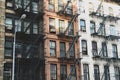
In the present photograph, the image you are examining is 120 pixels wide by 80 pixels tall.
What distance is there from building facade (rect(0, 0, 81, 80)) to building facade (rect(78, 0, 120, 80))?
1.71 m

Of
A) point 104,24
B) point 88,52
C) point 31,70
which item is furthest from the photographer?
point 104,24

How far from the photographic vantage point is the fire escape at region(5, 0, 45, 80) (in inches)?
1319

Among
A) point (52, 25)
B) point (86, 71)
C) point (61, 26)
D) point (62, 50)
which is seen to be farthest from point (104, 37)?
point (52, 25)

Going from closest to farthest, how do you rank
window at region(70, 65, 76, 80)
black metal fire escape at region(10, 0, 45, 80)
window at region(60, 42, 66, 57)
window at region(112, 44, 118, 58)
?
black metal fire escape at region(10, 0, 45, 80) < window at region(70, 65, 76, 80) < window at region(60, 42, 66, 57) < window at region(112, 44, 118, 58)

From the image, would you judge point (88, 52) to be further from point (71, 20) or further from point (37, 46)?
point (37, 46)

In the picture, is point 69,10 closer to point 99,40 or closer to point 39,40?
point 99,40

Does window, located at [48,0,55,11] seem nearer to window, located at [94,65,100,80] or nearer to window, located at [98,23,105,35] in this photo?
window, located at [98,23,105,35]

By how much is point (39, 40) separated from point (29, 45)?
5.04 feet

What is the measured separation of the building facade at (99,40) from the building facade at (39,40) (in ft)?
5.62

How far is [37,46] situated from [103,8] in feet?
47.5

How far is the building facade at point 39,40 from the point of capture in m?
33.2

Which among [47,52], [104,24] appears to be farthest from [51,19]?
[104,24]

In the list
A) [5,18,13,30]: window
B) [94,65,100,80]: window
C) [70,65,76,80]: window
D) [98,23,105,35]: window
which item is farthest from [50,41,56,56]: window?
[98,23,105,35]: window

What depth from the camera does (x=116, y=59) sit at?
42656 mm
